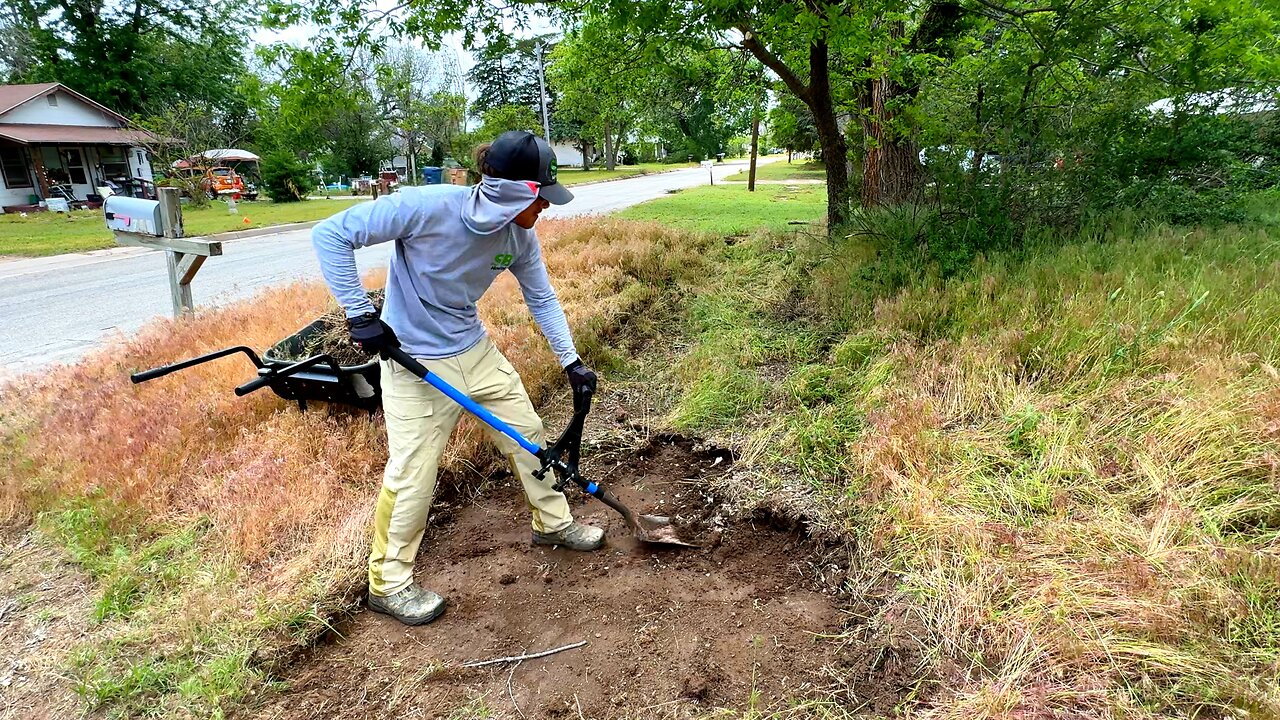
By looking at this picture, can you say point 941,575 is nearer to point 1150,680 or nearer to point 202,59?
point 1150,680

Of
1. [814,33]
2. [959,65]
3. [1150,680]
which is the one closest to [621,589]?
[1150,680]

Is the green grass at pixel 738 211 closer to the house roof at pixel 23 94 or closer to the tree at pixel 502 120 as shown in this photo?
the tree at pixel 502 120

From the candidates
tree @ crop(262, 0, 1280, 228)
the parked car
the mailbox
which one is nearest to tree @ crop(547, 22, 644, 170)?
tree @ crop(262, 0, 1280, 228)

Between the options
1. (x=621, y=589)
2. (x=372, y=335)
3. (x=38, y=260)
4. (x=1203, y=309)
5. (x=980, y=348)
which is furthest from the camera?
(x=38, y=260)

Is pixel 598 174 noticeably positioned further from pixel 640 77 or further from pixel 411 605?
pixel 411 605

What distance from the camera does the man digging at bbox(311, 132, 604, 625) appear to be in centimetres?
228

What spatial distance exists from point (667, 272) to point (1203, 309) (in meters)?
4.90

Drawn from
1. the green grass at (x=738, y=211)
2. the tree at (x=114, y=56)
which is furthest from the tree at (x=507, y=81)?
the green grass at (x=738, y=211)

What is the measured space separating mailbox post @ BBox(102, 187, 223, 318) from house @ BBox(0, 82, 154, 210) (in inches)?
789

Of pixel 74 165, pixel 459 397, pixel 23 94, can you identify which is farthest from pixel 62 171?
pixel 459 397

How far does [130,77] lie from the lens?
2998 cm

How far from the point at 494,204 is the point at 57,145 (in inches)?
1209

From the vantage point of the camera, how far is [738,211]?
47.5 feet

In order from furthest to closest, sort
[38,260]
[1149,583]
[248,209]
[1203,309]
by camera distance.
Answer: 1. [248,209]
2. [38,260]
3. [1203,309]
4. [1149,583]
